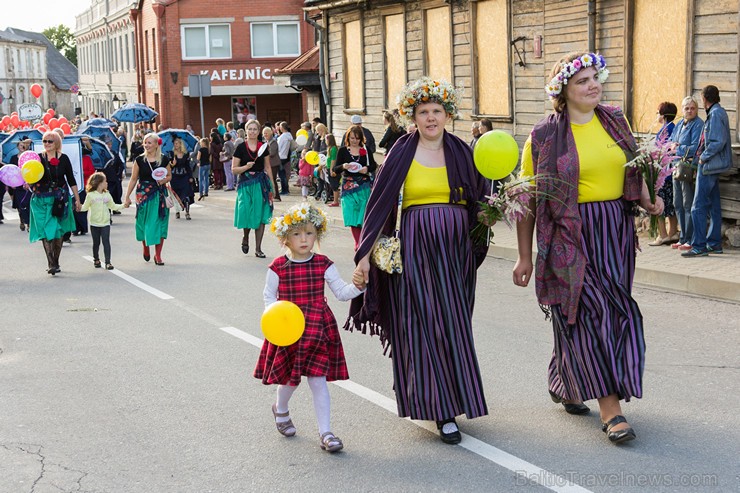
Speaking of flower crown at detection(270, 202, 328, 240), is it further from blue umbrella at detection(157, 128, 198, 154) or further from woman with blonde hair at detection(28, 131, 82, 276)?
blue umbrella at detection(157, 128, 198, 154)

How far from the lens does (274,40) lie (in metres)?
46.8

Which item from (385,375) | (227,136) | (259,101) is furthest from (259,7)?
(385,375)

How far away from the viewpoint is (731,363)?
739cm

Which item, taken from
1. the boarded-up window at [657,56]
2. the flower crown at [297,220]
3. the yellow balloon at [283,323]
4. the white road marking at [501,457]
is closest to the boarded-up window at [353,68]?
Result: the boarded-up window at [657,56]

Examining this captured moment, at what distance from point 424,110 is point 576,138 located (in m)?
0.84

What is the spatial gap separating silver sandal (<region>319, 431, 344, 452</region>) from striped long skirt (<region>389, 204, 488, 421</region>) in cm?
40

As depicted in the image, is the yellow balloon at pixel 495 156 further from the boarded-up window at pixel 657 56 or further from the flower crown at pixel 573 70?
the boarded-up window at pixel 657 56

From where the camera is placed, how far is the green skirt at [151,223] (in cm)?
1385

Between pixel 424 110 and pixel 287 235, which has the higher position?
pixel 424 110

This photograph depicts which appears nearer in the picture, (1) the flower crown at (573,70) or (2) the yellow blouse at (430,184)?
(1) the flower crown at (573,70)

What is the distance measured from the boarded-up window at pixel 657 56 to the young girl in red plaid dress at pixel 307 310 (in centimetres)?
884

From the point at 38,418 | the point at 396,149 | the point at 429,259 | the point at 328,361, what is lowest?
the point at 38,418

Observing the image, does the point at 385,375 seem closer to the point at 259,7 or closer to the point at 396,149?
the point at 396,149

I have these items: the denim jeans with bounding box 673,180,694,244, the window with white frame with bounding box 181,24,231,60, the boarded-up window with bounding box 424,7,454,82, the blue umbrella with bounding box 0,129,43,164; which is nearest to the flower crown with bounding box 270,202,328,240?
the denim jeans with bounding box 673,180,694,244
